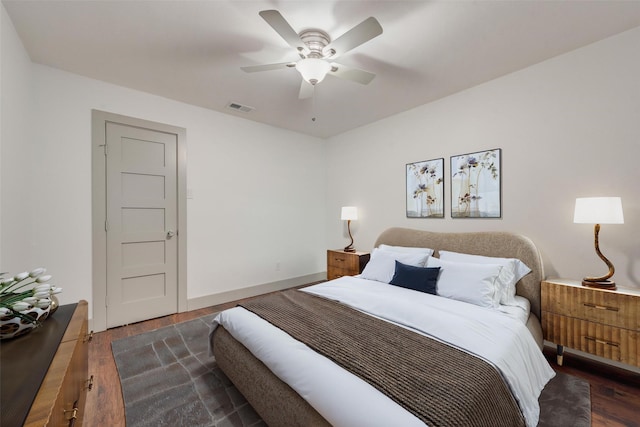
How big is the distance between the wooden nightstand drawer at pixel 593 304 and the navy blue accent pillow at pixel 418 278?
0.88 m

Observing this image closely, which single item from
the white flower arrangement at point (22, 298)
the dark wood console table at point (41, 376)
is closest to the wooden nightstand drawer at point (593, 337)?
the dark wood console table at point (41, 376)

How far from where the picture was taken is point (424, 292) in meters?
2.52

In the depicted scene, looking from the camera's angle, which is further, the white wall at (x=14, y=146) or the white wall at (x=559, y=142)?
the white wall at (x=559, y=142)

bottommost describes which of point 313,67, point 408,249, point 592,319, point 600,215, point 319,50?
point 592,319

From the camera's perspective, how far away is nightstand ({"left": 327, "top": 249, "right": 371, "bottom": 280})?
3742 mm

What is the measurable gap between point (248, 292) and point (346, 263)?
1.51 metres

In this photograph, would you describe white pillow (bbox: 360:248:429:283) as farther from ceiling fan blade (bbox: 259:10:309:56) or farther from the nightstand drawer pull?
ceiling fan blade (bbox: 259:10:309:56)

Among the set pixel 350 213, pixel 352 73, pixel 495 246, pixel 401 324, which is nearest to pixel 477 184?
pixel 495 246

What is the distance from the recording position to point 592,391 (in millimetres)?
1929

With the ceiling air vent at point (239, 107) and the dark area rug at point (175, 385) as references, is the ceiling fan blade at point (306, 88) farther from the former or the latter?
the dark area rug at point (175, 385)

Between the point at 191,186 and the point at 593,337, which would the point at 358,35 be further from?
the point at 593,337

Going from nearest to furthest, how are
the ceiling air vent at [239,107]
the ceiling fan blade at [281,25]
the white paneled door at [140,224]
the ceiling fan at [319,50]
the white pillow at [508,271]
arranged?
the ceiling fan blade at [281,25]
the ceiling fan at [319,50]
the white pillow at [508,271]
the white paneled door at [140,224]
the ceiling air vent at [239,107]

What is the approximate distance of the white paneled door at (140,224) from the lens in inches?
117

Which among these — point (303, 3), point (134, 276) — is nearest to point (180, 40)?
point (303, 3)
